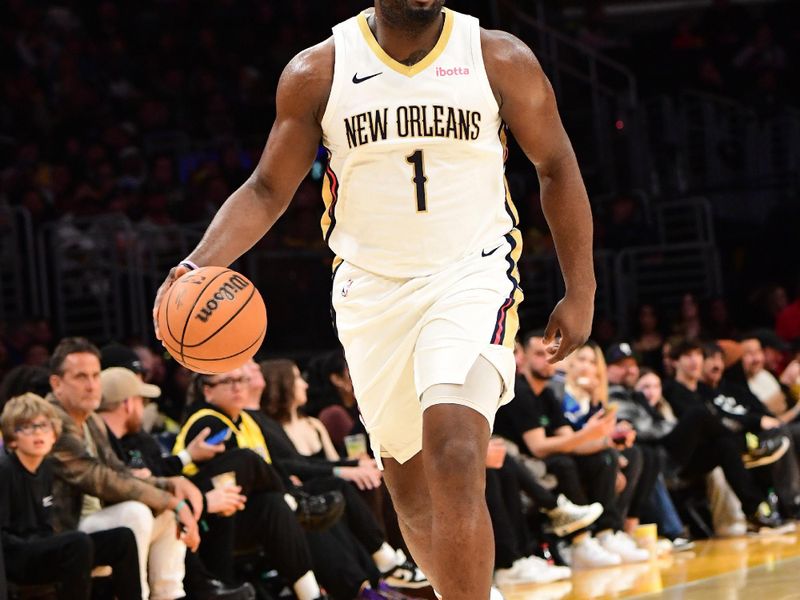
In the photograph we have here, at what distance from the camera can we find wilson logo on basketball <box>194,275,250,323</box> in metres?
4.35

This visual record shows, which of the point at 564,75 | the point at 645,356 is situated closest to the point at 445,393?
the point at 645,356

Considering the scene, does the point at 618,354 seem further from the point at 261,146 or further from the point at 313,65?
the point at 313,65

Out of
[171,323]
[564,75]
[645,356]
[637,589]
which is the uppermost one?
[564,75]

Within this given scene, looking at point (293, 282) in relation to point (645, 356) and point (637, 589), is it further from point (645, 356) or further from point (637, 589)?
point (637, 589)

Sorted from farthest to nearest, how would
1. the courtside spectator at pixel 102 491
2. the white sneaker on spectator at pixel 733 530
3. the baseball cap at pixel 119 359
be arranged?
1. the white sneaker on spectator at pixel 733 530
2. the baseball cap at pixel 119 359
3. the courtside spectator at pixel 102 491

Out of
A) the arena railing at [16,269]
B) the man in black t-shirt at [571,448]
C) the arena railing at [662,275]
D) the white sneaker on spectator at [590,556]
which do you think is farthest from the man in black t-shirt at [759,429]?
the arena railing at [16,269]

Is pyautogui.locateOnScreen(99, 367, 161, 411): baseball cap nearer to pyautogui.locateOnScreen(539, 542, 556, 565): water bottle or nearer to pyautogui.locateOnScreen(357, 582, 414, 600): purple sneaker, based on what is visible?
pyautogui.locateOnScreen(357, 582, 414, 600): purple sneaker

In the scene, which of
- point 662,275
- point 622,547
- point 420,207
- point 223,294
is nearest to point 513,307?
point 420,207

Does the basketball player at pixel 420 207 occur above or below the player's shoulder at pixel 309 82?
below

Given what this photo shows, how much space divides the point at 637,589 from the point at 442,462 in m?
4.07

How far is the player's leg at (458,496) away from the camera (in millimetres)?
4086

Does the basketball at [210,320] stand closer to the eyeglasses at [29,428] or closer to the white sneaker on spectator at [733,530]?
the eyeglasses at [29,428]

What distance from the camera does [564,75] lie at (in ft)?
59.7

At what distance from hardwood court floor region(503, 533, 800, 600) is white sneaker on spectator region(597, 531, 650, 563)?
126 millimetres
